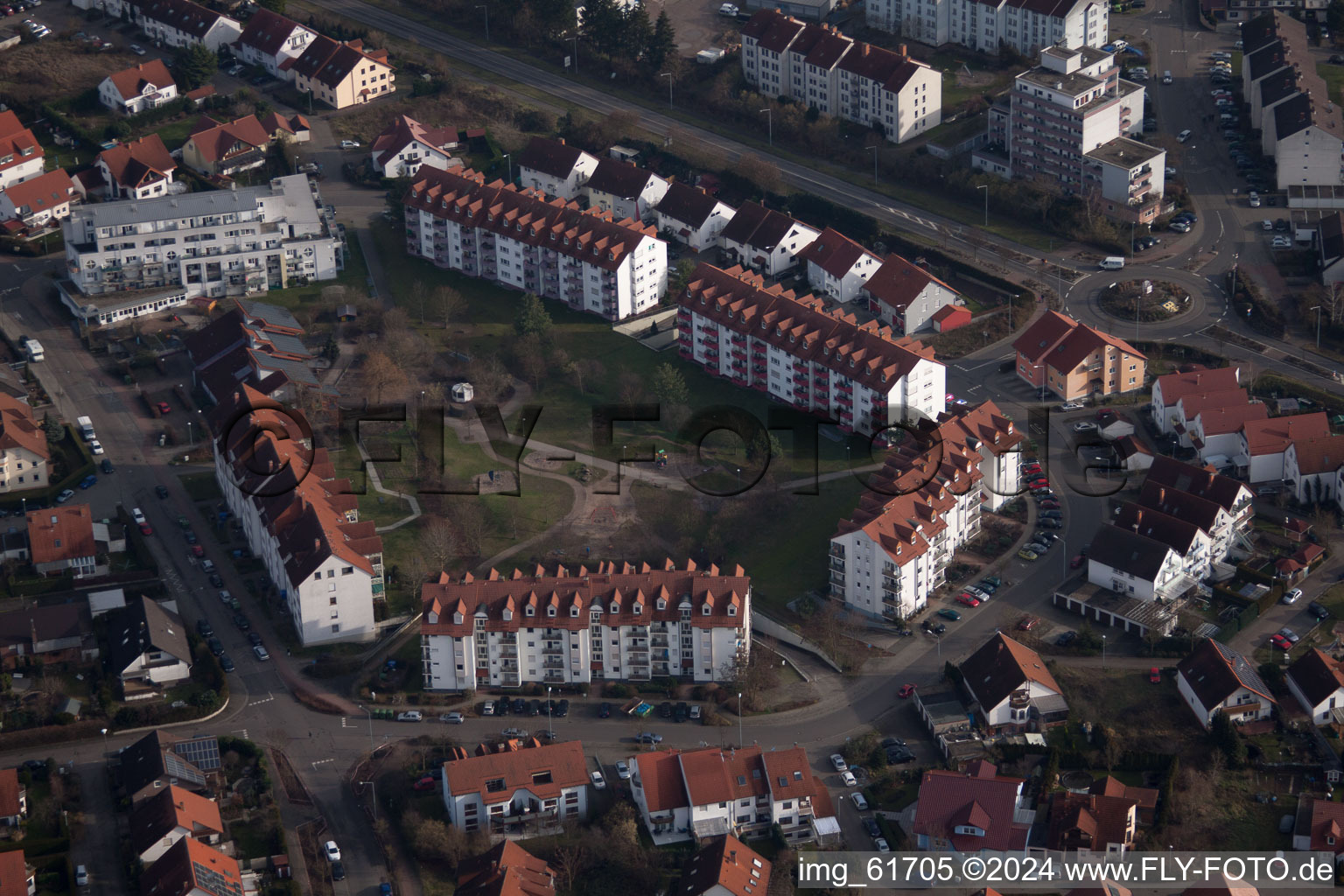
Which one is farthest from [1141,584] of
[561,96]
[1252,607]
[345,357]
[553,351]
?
[561,96]

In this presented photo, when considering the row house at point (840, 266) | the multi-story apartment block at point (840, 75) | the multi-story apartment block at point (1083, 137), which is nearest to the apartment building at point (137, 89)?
the multi-story apartment block at point (840, 75)

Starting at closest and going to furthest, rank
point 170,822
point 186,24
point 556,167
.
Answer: point 170,822, point 556,167, point 186,24

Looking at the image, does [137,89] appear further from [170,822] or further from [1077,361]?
[170,822]

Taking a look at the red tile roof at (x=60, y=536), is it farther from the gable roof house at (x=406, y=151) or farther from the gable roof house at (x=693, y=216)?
the gable roof house at (x=693, y=216)

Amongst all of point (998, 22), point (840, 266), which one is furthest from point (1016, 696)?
point (998, 22)

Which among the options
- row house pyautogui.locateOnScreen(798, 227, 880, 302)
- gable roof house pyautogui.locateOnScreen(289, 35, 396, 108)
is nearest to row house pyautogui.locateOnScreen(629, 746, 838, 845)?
row house pyautogui.locateOnScreen(798, 227, 880, 302)

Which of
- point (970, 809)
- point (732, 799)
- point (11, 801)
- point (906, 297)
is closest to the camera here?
point (970, 809)

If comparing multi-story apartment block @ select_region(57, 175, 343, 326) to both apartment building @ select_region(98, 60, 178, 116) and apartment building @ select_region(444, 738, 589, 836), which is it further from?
apartment building @ select_region(444, 738, 589, 836)
